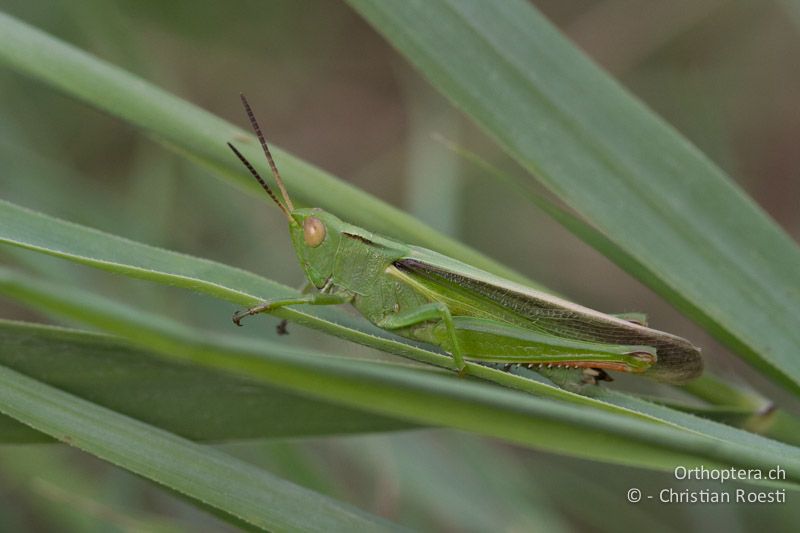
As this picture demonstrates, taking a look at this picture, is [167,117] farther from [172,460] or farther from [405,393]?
[405,393]

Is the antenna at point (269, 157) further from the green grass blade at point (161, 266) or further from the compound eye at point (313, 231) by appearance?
the green grass blade at point (161, 266)

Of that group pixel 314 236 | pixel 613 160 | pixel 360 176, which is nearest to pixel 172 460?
pixel 314 236

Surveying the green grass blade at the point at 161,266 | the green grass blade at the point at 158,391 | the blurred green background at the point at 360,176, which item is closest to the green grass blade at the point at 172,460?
the green grass blade at the point at 158,391

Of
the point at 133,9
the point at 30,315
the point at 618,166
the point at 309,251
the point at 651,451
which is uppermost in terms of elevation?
the point at 133,9

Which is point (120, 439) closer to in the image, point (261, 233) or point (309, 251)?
point (309, 251)

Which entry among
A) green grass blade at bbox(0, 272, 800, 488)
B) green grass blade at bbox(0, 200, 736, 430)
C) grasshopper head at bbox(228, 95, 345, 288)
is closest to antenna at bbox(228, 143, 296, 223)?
grasshopper head at bbox(228, 95, 345, 288)

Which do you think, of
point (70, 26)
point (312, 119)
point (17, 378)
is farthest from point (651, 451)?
point (312, 119)

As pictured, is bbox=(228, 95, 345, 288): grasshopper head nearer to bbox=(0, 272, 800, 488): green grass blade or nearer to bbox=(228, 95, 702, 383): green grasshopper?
bbox=(228, 95, 702, 383): green grasshopper
